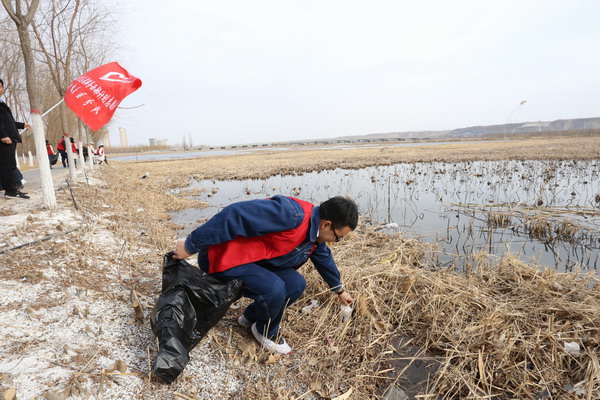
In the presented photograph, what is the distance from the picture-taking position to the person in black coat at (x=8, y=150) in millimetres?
5102

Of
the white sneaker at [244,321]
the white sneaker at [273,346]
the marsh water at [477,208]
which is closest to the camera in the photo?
the white sneaker at [273,346]

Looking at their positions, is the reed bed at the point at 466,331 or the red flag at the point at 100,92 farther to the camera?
the red flag at the point at 100,92

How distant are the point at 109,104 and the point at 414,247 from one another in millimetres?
5093

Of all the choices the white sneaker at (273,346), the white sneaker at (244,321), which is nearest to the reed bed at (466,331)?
the white sneaker at (273,346)

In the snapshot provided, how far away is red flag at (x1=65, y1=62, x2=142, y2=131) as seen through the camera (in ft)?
14.5

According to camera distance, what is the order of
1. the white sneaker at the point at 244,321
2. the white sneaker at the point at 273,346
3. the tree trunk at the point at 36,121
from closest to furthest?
the white sneaker at the point at 273,346 → the white sneaker at the point at 244,321 → the tree trunk at the point at 36,121

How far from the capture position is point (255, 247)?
2.25m

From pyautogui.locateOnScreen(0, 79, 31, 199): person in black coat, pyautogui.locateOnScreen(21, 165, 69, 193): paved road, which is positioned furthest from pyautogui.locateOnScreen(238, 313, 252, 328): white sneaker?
pyautogui.locateOnScreen(21, 165, 69, 193): paved road

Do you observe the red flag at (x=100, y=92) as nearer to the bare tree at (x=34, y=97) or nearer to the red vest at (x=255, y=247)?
the bare tree at (x=34, y=97)

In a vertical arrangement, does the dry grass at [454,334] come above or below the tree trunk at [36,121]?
below

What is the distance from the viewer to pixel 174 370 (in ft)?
6.18

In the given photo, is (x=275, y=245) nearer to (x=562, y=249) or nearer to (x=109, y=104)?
(x=109, y=104)

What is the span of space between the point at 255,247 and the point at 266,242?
0.09 m

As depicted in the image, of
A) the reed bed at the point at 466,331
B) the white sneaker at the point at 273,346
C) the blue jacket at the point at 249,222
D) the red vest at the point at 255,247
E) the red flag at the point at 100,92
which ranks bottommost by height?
the reed bed at the point at 466,331
